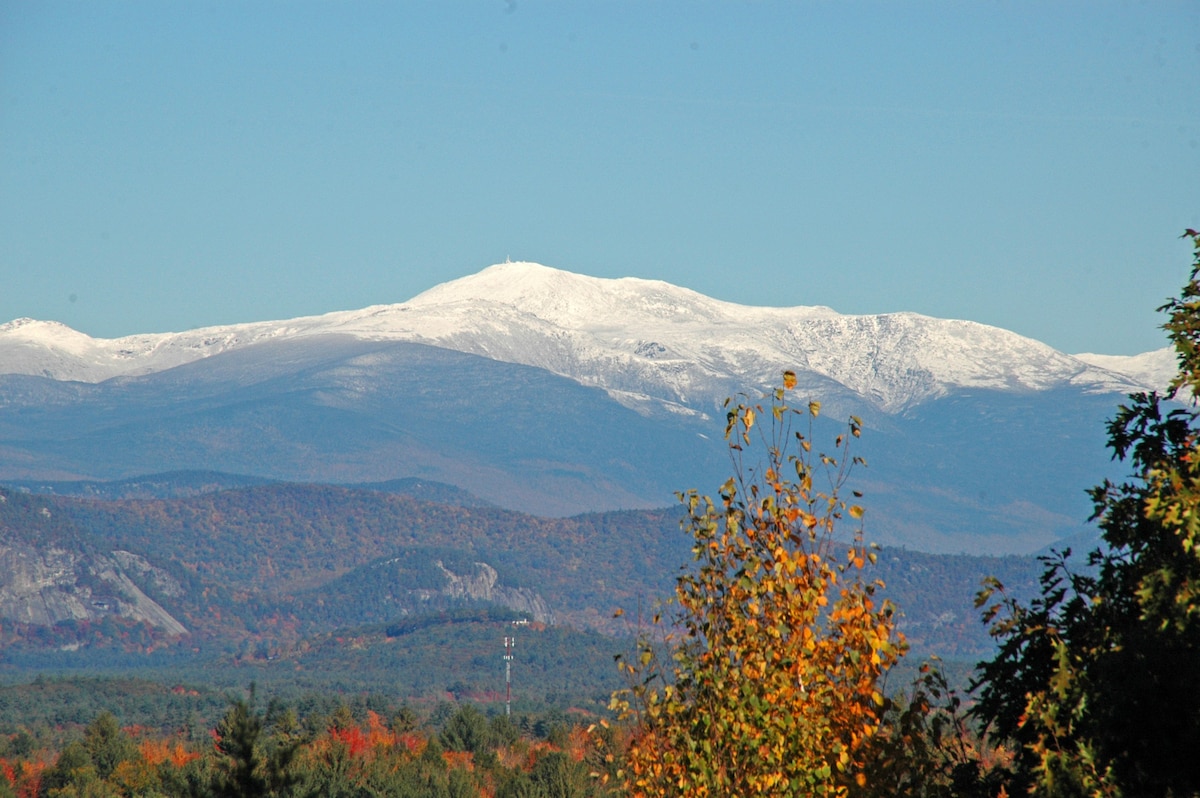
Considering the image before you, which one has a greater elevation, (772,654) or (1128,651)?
(1128,651)

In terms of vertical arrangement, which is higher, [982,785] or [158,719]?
[982,785]

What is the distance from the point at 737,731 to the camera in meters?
15.4

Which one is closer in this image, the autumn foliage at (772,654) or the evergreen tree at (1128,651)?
the evergreen tree at (1128,651)

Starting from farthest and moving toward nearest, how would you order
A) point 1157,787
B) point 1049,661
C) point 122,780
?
point 122,780 → point 1049,661 → point 1157,787

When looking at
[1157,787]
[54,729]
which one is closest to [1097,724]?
[1157,787]

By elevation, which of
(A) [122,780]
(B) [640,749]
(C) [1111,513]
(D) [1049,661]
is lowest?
(A) [122,780]

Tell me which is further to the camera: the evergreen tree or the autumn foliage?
the autumn foliage

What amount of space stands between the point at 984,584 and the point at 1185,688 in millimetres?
1732

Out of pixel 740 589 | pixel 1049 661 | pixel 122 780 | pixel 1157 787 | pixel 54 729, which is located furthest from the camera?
pixel 54 729

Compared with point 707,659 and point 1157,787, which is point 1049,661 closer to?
point 1157,787

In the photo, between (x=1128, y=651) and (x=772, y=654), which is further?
(x=772, y=654)

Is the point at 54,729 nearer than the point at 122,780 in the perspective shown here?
No

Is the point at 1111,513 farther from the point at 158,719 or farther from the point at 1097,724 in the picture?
the point at 158,719

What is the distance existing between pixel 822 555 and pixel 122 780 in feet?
195
